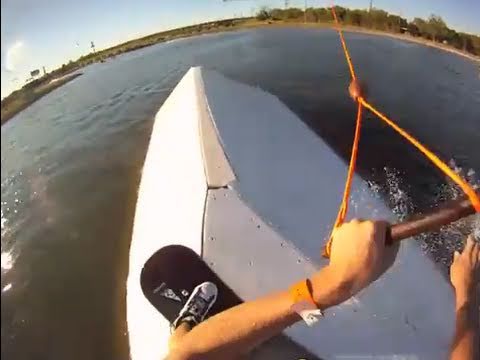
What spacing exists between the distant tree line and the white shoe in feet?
1.96

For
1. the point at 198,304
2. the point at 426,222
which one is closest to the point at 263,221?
the point at 198,304

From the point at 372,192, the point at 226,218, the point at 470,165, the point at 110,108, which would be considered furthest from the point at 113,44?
the point at 470,165

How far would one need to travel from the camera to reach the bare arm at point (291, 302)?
2.32 ft

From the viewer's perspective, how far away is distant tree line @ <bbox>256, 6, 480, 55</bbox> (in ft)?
4.09

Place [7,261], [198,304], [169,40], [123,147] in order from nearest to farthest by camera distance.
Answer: [7,261], [198,304], [169,40], [123,147]

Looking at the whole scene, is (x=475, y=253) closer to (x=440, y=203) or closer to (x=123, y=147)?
(x=440, y=203)

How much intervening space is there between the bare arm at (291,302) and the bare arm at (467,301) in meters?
0.36

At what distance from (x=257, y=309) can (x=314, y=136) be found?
0.74m

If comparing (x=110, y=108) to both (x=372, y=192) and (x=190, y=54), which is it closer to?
(x=190, y=54)

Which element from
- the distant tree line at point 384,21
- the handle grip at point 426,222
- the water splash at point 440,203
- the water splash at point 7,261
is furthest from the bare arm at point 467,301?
the water splash at point 7,261

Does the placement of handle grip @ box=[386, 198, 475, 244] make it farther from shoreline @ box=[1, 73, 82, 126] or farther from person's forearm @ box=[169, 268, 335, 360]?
shoreline @ box=[1, 73, 82, 126]

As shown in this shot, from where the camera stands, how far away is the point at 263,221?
1083 millimetres

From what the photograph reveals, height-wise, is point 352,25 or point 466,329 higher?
point 352,25

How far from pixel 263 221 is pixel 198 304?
19 centimetres
